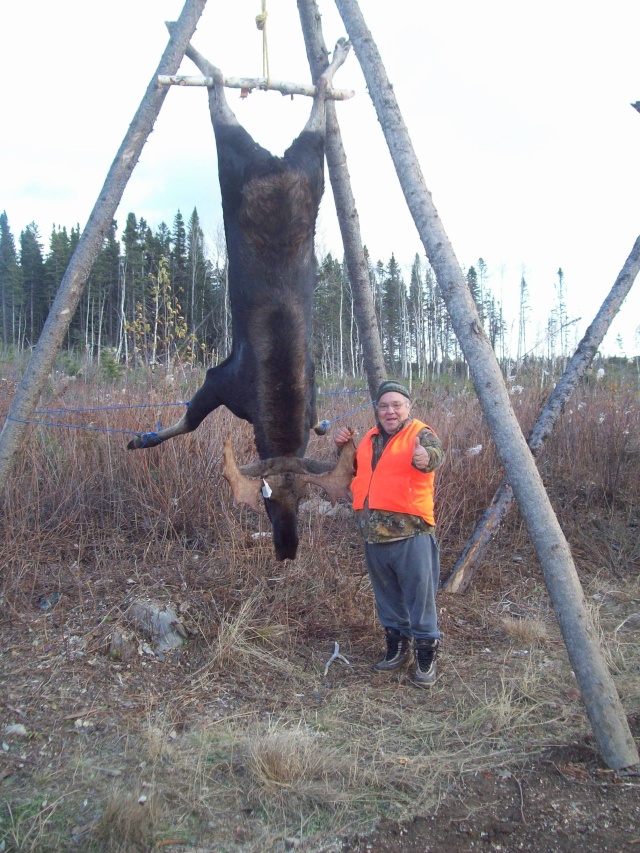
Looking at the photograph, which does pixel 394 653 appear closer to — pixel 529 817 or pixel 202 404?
pixel 529 817

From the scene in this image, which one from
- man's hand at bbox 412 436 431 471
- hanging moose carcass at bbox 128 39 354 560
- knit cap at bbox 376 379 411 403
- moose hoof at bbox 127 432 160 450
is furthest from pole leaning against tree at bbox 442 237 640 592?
moose hoof at bbox 127 432 160 450

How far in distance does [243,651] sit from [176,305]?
15.5 feet

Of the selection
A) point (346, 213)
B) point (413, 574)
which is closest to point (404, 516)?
point (413, 574)

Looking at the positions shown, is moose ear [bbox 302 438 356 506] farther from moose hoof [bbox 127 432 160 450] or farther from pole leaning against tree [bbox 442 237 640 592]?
pole leaning against tree [bbox 442 237 640 592]

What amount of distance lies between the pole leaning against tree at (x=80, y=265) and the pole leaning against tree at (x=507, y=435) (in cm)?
173

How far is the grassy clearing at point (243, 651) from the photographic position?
12.0 feet

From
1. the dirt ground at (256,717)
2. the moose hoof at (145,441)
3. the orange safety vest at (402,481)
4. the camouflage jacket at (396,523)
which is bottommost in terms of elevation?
the dirt ground at (256,717)

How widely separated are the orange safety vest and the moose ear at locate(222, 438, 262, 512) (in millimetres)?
1290

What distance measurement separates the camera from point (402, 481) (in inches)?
202

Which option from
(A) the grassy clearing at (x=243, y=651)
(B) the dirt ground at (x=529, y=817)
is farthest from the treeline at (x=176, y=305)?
(B) the dirt ground at (x=529, y=817)

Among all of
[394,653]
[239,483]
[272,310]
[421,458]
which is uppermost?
[272,310]

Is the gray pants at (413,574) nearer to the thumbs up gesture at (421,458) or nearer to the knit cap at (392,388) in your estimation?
the thumbs up gesture at (421,458)

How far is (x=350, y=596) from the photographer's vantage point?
6.62m

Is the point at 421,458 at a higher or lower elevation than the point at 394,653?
higher
